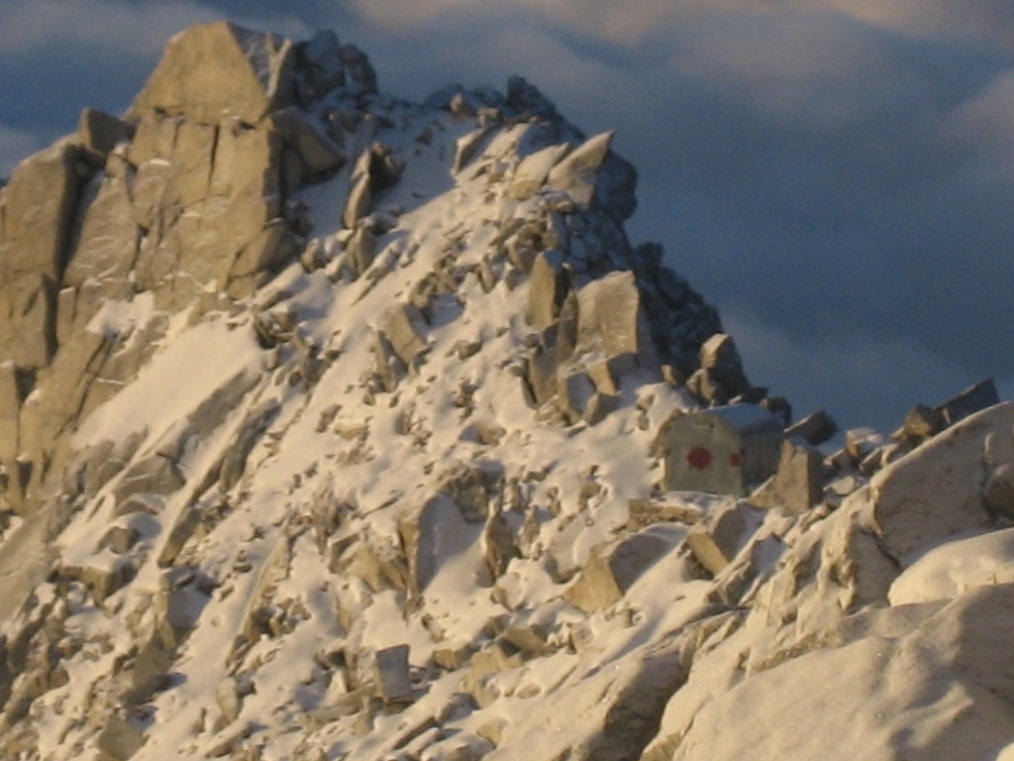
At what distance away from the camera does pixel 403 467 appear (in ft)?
120

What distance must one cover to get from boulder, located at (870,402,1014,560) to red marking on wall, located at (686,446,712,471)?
12.7m

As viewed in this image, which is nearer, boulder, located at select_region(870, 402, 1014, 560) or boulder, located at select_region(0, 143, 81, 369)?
boulder, located at select_region(870, 402, 1014, 560)

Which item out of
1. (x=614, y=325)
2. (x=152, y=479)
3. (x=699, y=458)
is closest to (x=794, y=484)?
(x=699, y=458)

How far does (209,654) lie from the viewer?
36.1m

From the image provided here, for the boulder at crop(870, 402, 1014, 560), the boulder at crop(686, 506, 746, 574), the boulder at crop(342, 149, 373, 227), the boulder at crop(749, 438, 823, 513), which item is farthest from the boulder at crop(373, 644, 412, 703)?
the boulder at crop(342, 149, 373, 227)

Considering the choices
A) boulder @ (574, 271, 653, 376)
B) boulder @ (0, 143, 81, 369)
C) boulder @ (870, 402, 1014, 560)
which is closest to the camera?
boulder @ (870, 402, 1014, 560)

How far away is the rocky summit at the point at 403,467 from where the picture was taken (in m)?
19.9

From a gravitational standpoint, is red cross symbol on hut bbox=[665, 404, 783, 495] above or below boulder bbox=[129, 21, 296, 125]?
below

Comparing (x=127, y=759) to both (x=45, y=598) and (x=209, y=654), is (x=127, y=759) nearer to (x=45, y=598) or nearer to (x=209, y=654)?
(x=209, y=654)

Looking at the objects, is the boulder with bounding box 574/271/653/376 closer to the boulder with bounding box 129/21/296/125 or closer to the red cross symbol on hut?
the red cross symbol on hut

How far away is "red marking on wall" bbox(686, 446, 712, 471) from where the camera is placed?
32.8m

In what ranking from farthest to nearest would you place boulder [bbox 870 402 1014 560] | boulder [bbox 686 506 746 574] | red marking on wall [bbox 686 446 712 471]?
red marking on wall [bbox 686 446 712 471] → boulder [bbox 686 506 746 574] → boulder [bbox 870 402 1014 560]

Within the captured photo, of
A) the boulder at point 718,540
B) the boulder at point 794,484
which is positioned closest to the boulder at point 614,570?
the boulder at point 718,540

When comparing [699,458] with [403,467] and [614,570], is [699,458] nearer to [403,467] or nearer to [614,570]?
[614,570]
